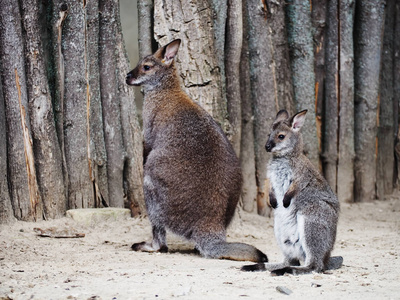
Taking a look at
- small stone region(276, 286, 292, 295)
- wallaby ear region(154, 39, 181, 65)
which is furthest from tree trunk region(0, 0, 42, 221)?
small stone region(276, 286, 292, 295)

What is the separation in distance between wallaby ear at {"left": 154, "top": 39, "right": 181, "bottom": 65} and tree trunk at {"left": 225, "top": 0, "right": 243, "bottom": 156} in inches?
41.7

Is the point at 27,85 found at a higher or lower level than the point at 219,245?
higher

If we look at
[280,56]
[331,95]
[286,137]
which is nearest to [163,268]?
[286,137]

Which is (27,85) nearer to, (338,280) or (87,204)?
(87,204)

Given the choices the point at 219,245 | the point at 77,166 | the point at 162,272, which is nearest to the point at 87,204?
the point at 77,166

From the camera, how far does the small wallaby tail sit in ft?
17.5

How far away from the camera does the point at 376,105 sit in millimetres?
8477

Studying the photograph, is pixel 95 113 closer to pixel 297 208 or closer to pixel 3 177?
pixel 3 177

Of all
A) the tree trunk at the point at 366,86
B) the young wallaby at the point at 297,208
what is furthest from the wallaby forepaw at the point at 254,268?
the tree trunk at the point at 366,86

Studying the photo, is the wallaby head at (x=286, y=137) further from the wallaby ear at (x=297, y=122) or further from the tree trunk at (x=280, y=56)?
the tree trunk at (x=280, y=56)

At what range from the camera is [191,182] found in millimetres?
5629

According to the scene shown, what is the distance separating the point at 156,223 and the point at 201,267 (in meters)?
0.97

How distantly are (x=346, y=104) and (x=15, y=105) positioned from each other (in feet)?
13.8

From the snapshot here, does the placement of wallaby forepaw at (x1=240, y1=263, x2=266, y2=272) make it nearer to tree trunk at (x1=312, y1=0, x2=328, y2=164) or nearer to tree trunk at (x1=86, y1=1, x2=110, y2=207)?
tree trunk at (x1=86, y1=1, x2=110, y2=207)
